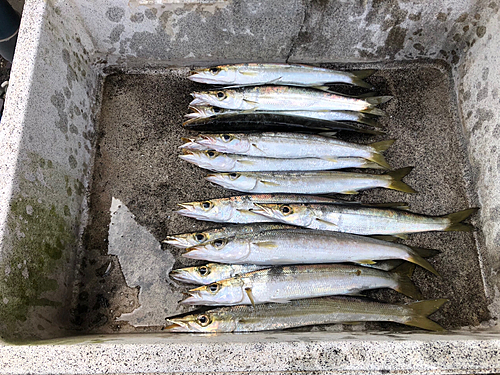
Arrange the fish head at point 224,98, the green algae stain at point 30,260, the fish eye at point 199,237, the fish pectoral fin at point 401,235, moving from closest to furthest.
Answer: the green algae stain at point 30,260 → the fish eye at point 199,237 → the fish pectoral fin at point 401,235 → the fish head at point 224,98

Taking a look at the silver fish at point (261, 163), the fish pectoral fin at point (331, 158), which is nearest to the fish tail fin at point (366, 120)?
the silver fish at point (261, 163)

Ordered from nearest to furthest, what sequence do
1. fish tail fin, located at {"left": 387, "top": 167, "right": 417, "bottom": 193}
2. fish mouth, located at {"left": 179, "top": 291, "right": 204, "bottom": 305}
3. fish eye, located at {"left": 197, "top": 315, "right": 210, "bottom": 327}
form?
1. fish eye, located at {"left": 197, "top": 315, "right": 210, "bottom": 327}
2. fish mouth, located at {"left": 179, "top": 291, "right": 204, "bottom": 305}
3. fish tail fin, located at {"left": 387, "top": 167, "right": 417, "bottom": 193}

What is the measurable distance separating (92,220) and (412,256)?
3100 millimetres

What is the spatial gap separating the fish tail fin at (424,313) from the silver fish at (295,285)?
0.12 m

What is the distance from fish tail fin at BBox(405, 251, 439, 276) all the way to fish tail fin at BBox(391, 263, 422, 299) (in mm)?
79

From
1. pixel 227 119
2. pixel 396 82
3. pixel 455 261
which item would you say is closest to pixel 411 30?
pixel 396 82

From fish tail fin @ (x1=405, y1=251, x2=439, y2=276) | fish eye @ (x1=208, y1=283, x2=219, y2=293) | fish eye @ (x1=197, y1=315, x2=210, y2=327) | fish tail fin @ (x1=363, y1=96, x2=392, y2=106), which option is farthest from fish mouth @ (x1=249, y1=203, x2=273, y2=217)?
fish tail fin @ (x1=363, y1=96, x2=392, y2=106)

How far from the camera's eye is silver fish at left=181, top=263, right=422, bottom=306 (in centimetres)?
276

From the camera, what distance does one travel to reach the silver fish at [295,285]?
9.07 ft

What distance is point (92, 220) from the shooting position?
3355mm

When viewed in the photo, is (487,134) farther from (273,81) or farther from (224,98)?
(224,98)

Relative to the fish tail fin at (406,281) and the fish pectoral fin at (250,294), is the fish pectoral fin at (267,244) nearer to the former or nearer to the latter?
the fish pectoral fin at (250,294)

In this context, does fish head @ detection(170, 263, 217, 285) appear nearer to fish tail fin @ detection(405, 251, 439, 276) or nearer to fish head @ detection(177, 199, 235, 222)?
fish head @ detection(177, 199, 235, 222)

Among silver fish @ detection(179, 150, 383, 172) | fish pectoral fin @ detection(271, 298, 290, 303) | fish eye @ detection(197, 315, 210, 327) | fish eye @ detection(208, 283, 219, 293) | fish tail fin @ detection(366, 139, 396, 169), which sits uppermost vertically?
fish tail fin @ detection(366, 139, 396, 169)
